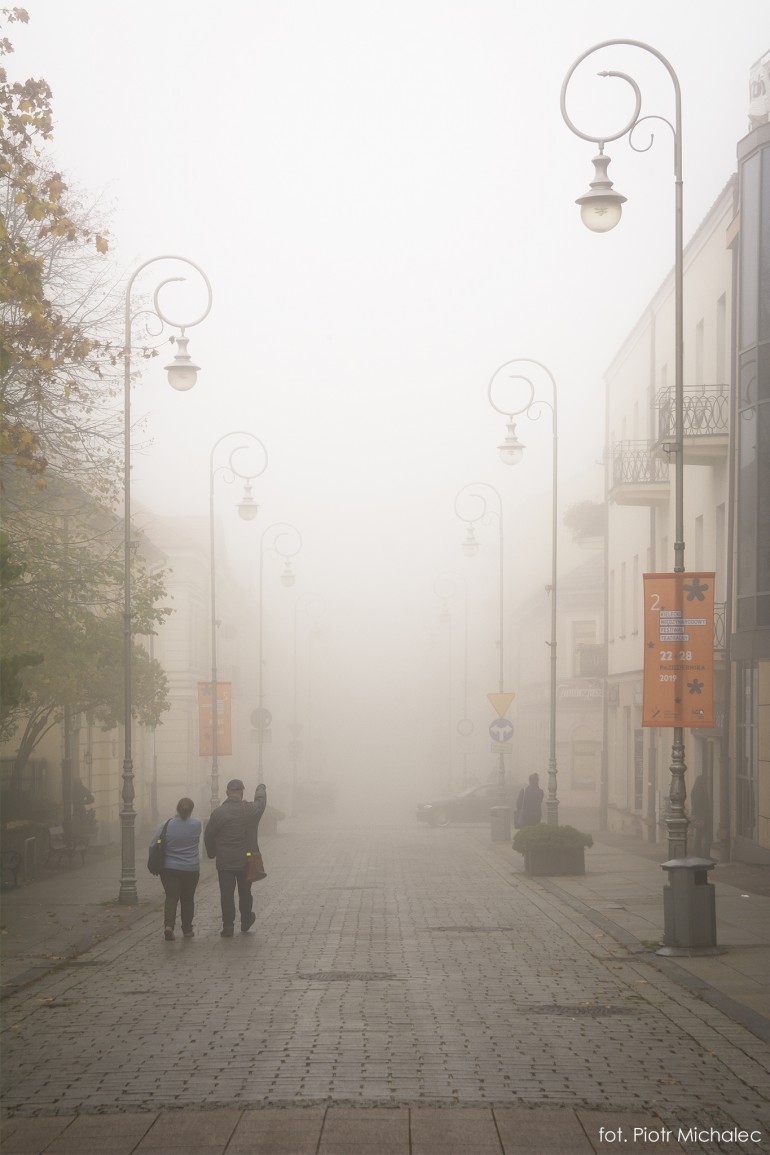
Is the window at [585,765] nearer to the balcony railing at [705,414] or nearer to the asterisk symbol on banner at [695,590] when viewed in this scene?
the balcony railing at [705,414]

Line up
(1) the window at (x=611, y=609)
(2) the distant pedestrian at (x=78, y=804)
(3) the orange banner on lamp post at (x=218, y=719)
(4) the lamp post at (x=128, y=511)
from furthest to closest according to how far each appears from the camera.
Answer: (1) the window at (x=611, y=609)
(3) the orange banner on lamp post at (x=218, y=719)
(2) the distant pedestrian at (x=78, y=804)
(4) the lamp post at (x=128, y=511)

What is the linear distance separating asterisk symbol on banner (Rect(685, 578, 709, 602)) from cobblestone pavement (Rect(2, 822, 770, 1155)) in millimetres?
3920

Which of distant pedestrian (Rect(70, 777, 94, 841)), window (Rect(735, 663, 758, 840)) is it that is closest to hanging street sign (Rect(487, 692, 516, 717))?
distant pedestrian (Rect(70, 777, 94, 841))

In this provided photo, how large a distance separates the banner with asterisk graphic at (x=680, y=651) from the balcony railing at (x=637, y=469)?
1821cm

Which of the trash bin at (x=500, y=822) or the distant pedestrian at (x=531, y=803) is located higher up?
the distant pedestrian at (x=531, y=803)

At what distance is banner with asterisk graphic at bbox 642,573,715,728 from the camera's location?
54.5 ft

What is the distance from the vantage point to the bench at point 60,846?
29.0 m

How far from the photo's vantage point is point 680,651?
16688mm

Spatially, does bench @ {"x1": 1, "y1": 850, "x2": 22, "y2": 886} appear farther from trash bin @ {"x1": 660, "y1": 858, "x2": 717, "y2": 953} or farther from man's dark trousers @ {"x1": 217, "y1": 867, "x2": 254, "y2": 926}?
trash bin @ {"x1": 660, "y1": 858, "x2": 717, "y2": 953}

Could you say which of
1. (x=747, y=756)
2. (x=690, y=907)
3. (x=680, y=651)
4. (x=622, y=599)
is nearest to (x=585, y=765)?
(x=622, y=599)

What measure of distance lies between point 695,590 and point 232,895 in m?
6.39

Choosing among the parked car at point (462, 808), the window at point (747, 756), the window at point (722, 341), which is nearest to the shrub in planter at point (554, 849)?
the window at point (747, 756)

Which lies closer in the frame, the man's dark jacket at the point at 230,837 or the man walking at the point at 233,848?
the man walking at the point at 233,848

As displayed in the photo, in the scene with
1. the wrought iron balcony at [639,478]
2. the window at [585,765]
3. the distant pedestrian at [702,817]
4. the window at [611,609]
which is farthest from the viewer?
the window at [585,765]
